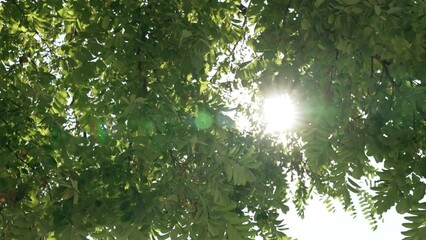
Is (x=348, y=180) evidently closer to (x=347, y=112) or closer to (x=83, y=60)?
(x=347, y=112)

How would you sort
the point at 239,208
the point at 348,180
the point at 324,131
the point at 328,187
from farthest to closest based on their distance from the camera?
the point at 328,187
the point at 239,208
the point at 348,180
the point at 324,131

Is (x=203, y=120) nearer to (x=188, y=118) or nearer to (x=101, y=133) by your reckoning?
(x=188, y=118)

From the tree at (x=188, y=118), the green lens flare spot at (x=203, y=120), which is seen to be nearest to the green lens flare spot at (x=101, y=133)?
the tree at (x=188, y=118)

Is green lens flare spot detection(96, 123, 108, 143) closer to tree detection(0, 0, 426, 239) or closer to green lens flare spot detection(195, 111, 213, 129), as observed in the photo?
tree detection(0, 0, 426, 239)

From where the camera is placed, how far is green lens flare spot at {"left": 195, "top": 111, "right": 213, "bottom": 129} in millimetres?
3082

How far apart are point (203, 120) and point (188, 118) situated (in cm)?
10

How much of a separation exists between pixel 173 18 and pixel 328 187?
4122 mm

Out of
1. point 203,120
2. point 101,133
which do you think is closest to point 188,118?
point 203,120

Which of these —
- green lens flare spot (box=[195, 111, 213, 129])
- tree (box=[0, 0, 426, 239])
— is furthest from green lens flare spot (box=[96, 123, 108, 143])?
green lens flare spot (box=[195, 111, 213, 129])

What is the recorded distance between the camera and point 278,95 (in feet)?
9.52

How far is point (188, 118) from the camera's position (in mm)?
3143

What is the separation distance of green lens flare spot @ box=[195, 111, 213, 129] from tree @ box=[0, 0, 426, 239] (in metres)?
0.01

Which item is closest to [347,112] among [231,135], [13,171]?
[13,171]

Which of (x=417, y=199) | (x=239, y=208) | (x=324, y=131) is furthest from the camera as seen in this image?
(x=239, y=208)
